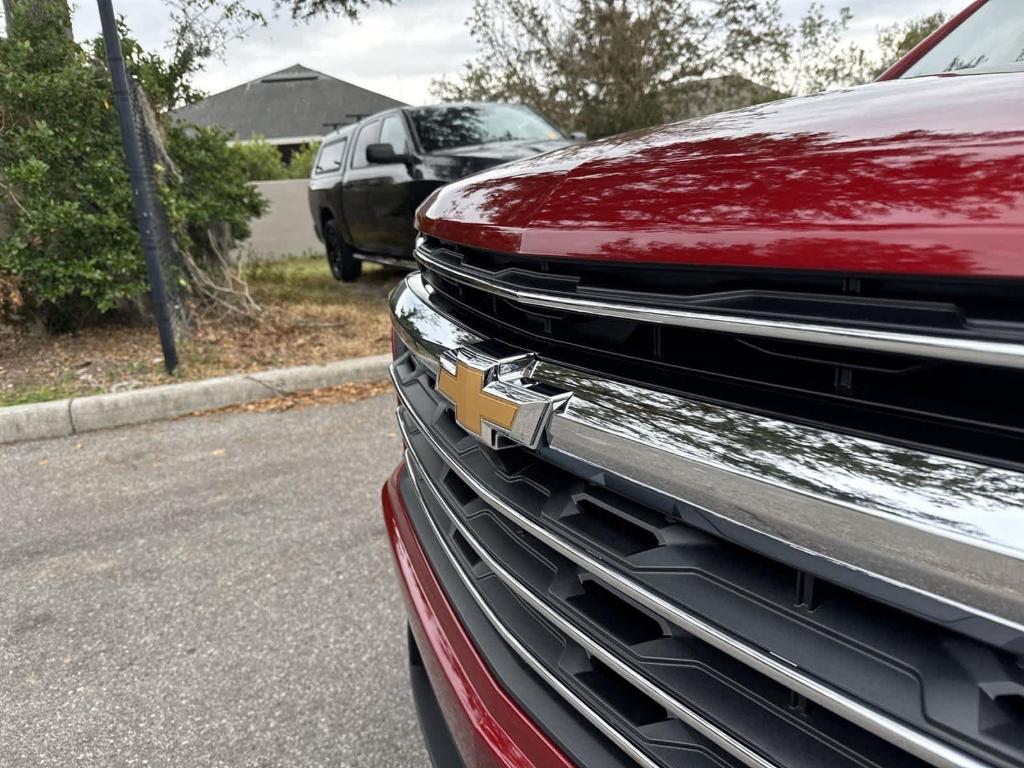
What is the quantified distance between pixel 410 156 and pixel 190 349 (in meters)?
2.70

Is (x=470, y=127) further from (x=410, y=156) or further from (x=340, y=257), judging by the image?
(x=340, y=257)

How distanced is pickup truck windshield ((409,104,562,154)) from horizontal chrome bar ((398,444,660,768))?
6.26m

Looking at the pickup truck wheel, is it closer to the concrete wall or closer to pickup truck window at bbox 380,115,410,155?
pickup truck window at bbox 380,115,410,155

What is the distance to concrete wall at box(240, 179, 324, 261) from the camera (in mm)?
13812

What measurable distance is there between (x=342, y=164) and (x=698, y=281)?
8704 mm

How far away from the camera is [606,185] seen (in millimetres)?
1115

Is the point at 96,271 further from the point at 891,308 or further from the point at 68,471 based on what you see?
the point at 891,308

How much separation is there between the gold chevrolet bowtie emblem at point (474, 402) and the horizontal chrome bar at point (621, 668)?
24cm

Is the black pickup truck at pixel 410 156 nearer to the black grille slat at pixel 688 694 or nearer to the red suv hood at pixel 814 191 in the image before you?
the red suv hood at pixel 814 191

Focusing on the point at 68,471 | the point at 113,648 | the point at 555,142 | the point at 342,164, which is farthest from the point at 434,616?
the point at 342,164

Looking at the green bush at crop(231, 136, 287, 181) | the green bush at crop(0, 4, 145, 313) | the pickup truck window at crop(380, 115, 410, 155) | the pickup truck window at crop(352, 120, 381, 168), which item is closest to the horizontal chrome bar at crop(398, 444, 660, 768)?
the green bush at crop(0, 4, 145, 313)

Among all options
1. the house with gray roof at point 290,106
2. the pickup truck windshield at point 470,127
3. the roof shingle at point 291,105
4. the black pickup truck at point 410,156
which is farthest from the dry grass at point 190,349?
the roof shingle at point 291,105

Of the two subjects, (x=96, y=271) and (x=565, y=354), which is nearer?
(x=565, y=354)

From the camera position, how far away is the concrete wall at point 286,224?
1381 centimetres
